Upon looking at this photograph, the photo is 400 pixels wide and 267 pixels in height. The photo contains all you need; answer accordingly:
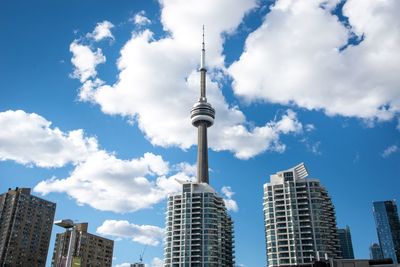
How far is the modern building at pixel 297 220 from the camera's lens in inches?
6718

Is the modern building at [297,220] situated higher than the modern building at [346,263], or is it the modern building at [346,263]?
the modern building at [297,220]

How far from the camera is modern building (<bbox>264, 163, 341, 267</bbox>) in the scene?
6718 inches

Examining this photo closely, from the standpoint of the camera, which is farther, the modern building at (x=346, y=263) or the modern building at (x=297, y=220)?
the modern building at (x=297, y=220)

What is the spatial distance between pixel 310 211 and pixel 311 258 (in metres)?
21.8

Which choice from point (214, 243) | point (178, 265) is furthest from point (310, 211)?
point (178, 265)

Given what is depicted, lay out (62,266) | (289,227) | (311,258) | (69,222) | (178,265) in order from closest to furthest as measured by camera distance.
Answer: (62,266), (69,222), (311,258), (289,227), (178,265)

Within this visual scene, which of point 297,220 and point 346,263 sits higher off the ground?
point 297,220

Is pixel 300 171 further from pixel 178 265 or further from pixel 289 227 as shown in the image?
pixel 178 265

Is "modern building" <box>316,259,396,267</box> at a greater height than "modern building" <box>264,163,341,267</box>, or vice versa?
"modern building" <box>264,163,341,267</box>

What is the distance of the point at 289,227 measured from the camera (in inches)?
6964

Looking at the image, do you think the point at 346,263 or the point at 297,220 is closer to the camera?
the point at 346,263

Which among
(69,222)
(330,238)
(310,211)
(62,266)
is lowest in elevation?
(62,266)

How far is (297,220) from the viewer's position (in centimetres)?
17788

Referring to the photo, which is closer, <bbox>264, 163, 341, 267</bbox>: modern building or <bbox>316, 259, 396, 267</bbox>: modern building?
<bbox>316, 259, 396, 267</bbox>: modern building
